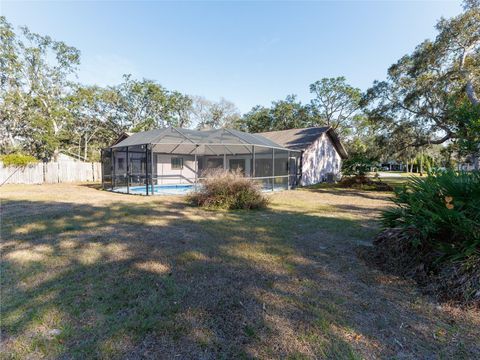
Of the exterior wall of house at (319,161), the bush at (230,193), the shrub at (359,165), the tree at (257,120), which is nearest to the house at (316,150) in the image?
the exterior wall of house at (319,161)

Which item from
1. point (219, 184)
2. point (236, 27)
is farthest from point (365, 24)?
point (219, 184)

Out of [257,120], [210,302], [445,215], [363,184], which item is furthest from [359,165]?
[257,120]

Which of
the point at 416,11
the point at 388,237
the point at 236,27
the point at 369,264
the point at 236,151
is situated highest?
the point at 236,27

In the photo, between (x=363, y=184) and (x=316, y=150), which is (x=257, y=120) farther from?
(x=363, y=184)

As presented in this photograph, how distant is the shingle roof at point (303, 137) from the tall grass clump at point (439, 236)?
45.6 ft

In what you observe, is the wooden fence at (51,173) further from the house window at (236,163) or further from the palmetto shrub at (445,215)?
the palmetto shrub at (445,215)

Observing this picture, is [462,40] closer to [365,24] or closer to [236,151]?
[365,24]

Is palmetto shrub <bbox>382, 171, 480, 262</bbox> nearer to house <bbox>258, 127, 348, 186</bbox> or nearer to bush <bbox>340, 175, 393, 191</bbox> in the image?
bush <bbox>340, 175, 393, 191</bbox>

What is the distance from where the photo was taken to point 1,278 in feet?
9.84

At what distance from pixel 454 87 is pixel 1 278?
20074 mm

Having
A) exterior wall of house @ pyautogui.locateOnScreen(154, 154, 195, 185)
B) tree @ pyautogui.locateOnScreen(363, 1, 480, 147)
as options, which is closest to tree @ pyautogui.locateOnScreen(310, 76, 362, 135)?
tree @ pyautogui.locateOnScreen(363, 1, 480, 147)

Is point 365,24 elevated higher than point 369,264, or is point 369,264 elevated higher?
point 365,24

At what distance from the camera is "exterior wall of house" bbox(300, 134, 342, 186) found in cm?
1742

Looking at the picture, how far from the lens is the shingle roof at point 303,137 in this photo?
1773 centimetres
